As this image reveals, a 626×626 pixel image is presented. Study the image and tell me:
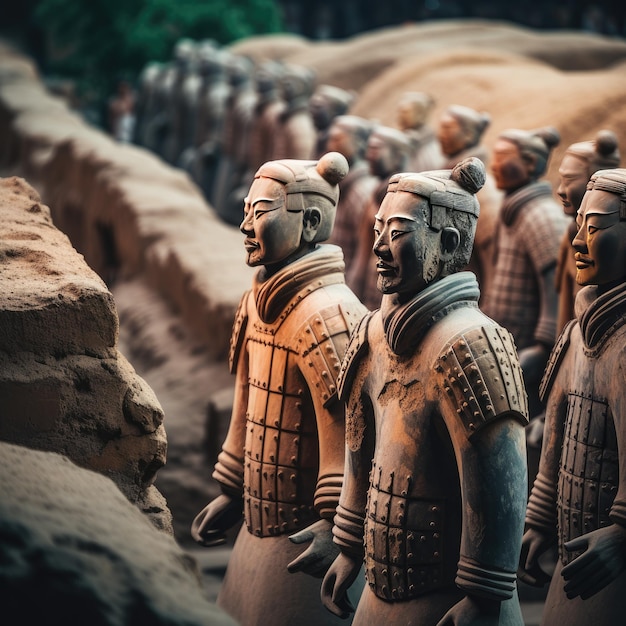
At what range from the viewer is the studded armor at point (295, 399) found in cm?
370

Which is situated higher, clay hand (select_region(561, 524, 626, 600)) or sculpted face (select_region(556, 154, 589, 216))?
sculpted face (select_region(556, 154, 589, 216))

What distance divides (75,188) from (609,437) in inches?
293

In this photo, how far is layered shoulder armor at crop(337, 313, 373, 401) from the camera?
3385 millimetres

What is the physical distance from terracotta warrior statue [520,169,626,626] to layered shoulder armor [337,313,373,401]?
0.60 m

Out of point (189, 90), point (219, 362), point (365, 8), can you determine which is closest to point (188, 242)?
point (219, 362)

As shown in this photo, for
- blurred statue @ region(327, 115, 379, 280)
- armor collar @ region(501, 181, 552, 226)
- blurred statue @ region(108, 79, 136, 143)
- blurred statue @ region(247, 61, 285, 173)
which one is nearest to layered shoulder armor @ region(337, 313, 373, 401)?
armor collar @ region(501, 181, 552, 226)

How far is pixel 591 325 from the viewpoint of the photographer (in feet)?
11.3

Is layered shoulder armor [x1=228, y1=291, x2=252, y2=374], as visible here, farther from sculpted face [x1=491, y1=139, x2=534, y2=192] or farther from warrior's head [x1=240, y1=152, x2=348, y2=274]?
sculpted face [x1=491, y1=139, x2=534, y2=192]

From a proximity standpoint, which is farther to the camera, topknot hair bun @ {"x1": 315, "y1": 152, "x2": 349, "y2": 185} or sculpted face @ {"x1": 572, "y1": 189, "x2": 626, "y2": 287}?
topknot hair bun @ {"x1": 315, "y1": 152, "x2": 349, "y2": 185}

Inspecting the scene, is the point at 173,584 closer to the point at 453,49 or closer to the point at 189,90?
the point at 453,49

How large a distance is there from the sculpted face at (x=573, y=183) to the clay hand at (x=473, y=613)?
1.80 meters

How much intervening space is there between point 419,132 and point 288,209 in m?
4.86

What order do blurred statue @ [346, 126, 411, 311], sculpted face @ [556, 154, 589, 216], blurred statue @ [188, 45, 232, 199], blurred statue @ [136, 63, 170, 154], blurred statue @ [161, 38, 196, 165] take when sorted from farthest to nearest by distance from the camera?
blurred statue @ [136, 63, 170, 154], blurred statue @ [161, 38, 196, 165], blurred statue @ [188, 45, 232, 199], blurred statue @ [346, 126, 411, 311], sculpted face @ [556, 154, 589, 216]

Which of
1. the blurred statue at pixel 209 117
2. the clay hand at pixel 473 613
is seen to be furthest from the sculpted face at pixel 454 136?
the blurred statue at pixel 209 117
